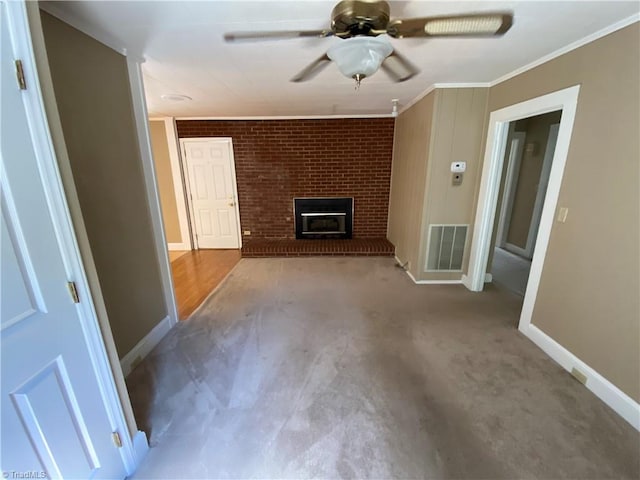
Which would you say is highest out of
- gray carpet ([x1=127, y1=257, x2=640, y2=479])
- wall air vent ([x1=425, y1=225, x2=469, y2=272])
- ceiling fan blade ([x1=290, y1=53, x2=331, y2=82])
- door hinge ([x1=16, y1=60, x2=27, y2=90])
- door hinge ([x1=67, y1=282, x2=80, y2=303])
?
ceiling fan blade ([x1=290, y1=53, x2=331, y2=82])

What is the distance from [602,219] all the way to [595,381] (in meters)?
1.04

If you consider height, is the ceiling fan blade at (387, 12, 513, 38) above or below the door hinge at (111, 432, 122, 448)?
above

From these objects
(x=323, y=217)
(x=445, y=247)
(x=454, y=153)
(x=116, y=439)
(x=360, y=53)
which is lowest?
(x=116, y=439)

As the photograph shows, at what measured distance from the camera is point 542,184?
400cm

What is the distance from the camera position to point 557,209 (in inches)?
78.2

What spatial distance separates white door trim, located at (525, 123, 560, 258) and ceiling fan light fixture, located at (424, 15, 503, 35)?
11.6ft

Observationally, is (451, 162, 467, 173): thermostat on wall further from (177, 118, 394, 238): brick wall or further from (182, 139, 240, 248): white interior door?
(182, 139, 240, 248): white interior door

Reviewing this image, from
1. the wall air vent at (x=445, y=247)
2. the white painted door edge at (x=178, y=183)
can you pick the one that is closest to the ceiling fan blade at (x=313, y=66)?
the wall air vent at (x=445, y=247)

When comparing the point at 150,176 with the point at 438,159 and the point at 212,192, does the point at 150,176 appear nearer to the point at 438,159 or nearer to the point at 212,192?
the point at 212,192

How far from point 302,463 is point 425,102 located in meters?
3.48

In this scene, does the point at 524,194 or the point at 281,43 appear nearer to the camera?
the point at 281,43

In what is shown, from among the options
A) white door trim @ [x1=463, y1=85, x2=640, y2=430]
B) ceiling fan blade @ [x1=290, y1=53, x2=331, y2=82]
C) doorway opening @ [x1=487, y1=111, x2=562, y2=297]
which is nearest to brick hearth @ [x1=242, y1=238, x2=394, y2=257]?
white door trim @ [x1=463, y1=85, x2=640, y2=430]

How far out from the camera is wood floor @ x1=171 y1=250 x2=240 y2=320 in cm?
305

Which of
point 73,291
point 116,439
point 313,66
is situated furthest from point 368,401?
point 313,66
